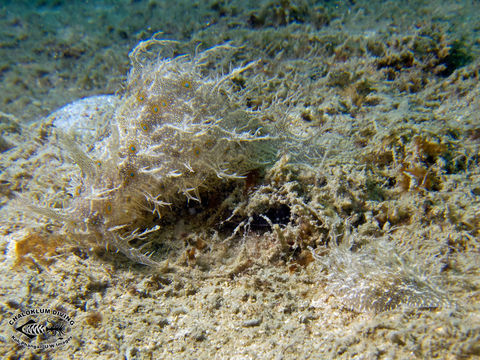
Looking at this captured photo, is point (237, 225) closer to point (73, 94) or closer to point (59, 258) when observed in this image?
point (59, 258)

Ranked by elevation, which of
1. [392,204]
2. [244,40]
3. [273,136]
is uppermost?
[244,40]

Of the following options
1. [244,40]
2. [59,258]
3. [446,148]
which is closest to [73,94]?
[244,40]

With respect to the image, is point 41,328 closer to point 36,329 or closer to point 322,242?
point 36,329

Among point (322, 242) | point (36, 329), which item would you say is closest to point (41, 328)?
point (36, 329)

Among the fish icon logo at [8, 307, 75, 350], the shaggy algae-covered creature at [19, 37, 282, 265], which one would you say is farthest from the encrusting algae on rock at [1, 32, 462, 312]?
the fish icon logo at [8, 307, 75, 350]

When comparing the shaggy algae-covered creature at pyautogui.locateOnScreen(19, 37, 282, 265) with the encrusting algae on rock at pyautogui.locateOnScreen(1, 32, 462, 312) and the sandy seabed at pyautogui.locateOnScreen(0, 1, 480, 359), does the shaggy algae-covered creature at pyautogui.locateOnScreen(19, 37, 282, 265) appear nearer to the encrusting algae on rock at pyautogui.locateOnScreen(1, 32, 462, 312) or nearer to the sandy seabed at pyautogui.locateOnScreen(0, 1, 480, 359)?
the encrusting algae on rock at pyautogui.locateOnScreen(1, 32, 462, 312)

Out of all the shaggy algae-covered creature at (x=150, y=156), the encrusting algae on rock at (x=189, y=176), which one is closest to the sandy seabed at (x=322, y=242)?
the encrusting algae on rock at (x=189, y=176)
